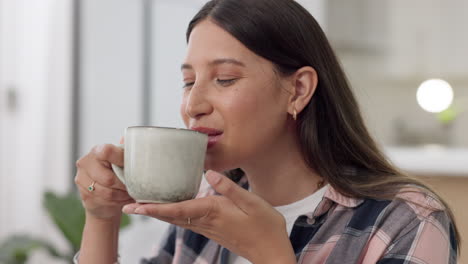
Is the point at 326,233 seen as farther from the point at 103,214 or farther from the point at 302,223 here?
the point at 103,214

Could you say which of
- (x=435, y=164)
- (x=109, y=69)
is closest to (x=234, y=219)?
(x=435, y=164)

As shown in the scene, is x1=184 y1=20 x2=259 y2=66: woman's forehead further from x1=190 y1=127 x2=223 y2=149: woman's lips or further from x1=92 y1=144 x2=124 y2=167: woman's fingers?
x1=92 y1=144 x2=124 y2=167: woman's fingers

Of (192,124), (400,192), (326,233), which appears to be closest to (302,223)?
(326,233)

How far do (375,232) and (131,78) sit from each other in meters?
2.90

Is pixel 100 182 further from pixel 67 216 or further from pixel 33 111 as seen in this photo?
pixel 33 111

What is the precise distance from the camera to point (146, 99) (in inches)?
149

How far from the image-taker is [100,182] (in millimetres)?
1032

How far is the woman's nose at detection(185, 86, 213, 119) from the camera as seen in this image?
101 cm

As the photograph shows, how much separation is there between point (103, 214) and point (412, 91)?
3.80 m

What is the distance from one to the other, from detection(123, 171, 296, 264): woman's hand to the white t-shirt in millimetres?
298

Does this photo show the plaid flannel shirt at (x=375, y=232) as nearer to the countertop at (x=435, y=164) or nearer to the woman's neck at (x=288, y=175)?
the woman's neck at (x=288, y=175)

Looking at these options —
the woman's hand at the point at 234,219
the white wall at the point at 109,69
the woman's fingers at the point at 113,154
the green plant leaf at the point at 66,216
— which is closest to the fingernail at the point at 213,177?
the woman's hand at the point at 234,219

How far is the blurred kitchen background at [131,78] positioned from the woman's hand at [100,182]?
1118 millimetres

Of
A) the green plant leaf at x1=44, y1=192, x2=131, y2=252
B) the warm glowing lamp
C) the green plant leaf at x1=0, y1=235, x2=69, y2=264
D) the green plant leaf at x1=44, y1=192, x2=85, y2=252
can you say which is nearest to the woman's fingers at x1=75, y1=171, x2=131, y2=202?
the green plant leaf at x1=44, y1=192, x2=131, y2=252
